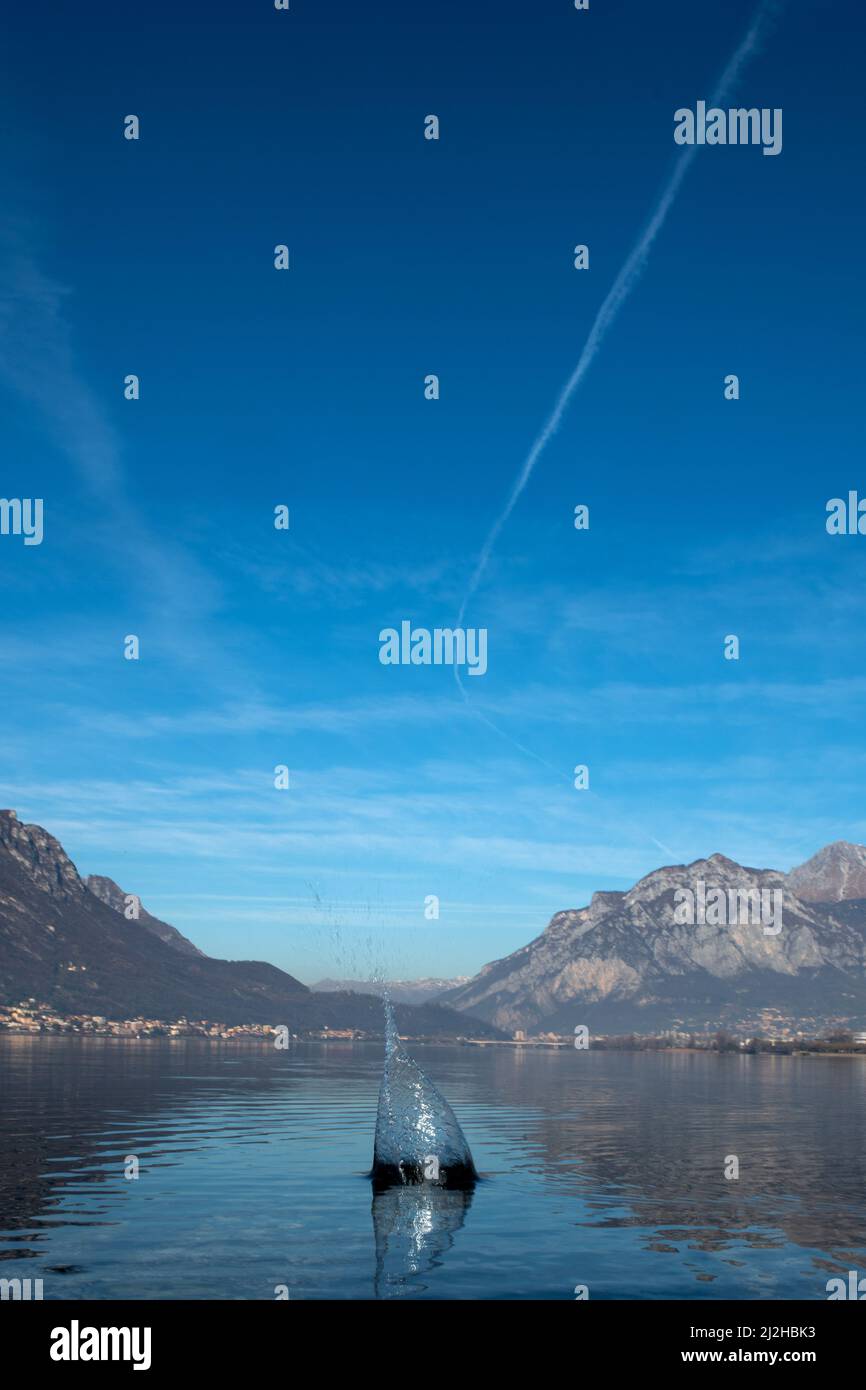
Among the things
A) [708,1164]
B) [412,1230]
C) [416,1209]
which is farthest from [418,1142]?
[708,1164]

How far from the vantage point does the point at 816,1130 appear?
7800cm

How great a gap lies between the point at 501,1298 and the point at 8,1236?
1430 centimetres

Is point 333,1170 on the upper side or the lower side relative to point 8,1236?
lower

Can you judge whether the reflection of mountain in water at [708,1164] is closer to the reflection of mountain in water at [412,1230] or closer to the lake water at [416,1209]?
the lake water at [416,1209]

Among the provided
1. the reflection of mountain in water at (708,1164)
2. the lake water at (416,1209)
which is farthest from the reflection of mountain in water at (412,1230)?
the reflection of mountain in water at (708,1164)

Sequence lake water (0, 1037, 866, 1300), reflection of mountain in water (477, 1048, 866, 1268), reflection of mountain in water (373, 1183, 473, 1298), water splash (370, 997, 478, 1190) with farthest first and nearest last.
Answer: water splash (370, 997, 478, 1190)
reflection of mountain in water (477, 1048, 866, 1268)
reflection of mountain in water (373, 1183, 473, 1298)
lake water (0, 1037, 866, 1300)

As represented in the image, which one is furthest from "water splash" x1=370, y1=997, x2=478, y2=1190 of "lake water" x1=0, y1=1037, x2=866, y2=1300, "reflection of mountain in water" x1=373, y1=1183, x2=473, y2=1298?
"lake water" x1=0, y1=1037, x2=866, y2=1300

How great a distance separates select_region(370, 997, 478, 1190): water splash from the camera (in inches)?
1746

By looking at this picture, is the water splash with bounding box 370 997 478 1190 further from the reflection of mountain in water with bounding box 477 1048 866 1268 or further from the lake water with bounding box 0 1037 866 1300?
the reflection of mountain in water with bounding box 477 1048 866 1268

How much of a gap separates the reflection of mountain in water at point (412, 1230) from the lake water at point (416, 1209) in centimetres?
11

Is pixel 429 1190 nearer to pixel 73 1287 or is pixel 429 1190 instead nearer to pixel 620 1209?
pixel 620 1209

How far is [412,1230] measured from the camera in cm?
3384

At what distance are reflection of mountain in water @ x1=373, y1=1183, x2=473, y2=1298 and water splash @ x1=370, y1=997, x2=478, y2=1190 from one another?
0.62 m
